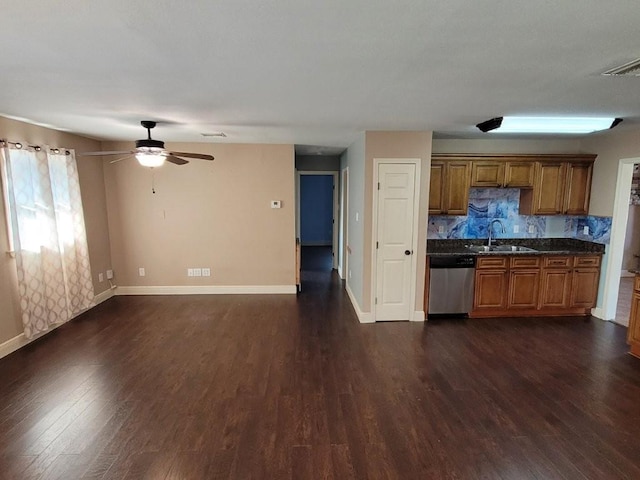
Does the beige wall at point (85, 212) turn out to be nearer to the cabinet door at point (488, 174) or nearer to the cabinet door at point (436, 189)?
the cabinet door at point (436, 189)

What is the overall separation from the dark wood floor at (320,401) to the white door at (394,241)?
0.30 metres

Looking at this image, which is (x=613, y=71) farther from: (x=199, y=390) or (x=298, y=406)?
(x=199, y=390)

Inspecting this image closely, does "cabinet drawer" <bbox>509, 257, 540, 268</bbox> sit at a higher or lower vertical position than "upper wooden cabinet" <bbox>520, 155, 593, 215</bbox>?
lower

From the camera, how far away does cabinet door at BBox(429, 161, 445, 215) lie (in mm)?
4383

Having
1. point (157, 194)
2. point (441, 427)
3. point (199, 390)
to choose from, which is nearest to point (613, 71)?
point (441, 427)

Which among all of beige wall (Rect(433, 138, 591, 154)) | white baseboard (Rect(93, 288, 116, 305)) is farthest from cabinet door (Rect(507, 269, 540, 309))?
white baseboard (Rect(93, 288, 116, 305))

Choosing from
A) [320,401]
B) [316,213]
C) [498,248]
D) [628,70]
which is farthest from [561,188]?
[316,213]

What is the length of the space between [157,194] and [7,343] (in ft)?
8.42

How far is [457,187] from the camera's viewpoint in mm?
4453

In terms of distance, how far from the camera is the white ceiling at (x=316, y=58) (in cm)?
134

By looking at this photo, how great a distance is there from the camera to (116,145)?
4969mm

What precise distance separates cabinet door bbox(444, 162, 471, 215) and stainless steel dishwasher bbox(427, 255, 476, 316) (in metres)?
0.67

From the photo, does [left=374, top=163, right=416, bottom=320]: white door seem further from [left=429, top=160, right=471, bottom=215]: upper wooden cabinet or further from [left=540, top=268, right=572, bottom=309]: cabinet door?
[left=540, top=268, right=572, bottom=309]: cabinet door

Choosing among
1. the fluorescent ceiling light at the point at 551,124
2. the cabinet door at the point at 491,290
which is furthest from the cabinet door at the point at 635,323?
the fluorescent ceiling light at the point at 551,124
